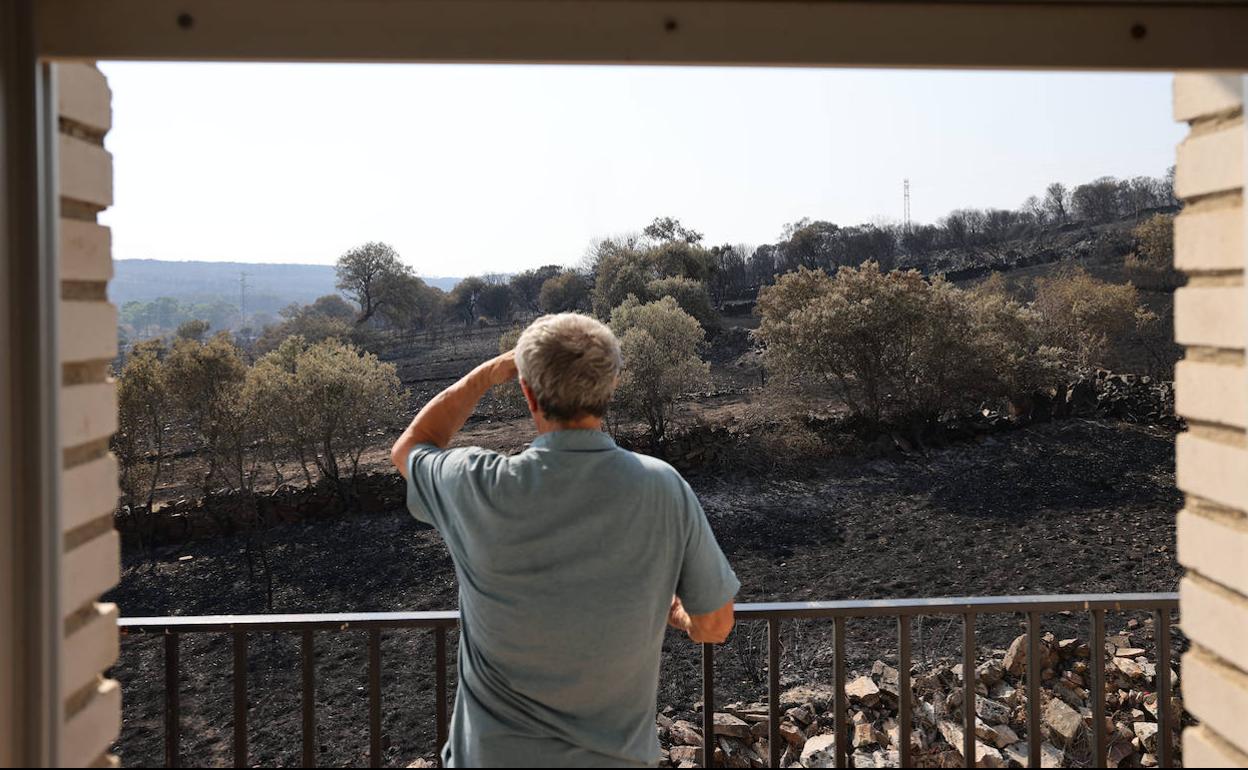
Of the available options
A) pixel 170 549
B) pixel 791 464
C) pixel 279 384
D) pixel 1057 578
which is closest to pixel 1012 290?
pixel 791 464

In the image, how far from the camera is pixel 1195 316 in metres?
1.43

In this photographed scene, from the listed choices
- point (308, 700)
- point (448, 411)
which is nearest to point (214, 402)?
point (308, 700)

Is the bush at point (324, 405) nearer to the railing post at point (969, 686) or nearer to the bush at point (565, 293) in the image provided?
the bush at point (565, 293)

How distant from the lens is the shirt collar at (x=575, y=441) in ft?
4.40

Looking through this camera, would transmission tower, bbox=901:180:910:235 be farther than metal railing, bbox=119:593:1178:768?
Yes

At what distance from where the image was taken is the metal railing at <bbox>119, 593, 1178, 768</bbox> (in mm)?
1983

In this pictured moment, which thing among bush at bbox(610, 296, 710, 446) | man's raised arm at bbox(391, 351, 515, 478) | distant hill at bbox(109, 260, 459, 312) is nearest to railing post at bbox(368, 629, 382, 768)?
man's raised arm at bbox(391, 351, 515, 478)

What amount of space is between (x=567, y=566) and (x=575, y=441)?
0.18m

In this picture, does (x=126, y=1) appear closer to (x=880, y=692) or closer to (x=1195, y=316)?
(x=1195, y=316)

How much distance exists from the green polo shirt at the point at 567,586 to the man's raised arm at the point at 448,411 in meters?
0.18

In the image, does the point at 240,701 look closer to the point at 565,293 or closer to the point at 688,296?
the point at 688,296

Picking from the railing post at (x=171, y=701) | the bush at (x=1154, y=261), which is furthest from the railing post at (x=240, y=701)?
the bush at (x=1154, y=261)

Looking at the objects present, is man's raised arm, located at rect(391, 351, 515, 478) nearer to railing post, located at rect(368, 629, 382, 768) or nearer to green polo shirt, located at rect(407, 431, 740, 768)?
green polo shirt, located at rect(407, 431, 740, 768)

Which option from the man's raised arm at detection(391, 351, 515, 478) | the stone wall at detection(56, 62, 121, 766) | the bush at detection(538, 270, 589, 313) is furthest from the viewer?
the bush at detection(538, 270, 589, 313)
